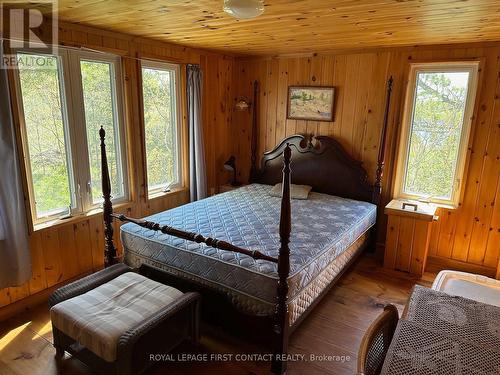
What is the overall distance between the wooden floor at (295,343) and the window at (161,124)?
1774mm

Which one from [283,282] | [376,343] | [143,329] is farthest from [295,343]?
[376,343]

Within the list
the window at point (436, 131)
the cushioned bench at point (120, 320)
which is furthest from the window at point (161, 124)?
the window at point (436, 131)

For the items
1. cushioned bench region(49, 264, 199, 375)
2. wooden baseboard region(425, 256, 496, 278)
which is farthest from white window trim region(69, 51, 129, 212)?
wooden baseboard region(425, 256, 496, 278)

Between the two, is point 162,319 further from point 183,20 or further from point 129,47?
point 129,47

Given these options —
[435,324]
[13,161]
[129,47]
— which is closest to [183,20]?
[129,47]

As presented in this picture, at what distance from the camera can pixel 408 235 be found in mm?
3574

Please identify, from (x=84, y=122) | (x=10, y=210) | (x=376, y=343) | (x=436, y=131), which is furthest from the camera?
(x=436, y=131)

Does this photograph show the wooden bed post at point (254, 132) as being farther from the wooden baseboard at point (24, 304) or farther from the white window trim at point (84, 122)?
the wooden baseboard at point (24, 304)

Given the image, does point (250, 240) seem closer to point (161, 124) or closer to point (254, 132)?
point (161, 124)

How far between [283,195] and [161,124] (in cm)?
245

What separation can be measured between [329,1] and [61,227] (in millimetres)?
2791

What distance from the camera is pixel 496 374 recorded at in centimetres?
123

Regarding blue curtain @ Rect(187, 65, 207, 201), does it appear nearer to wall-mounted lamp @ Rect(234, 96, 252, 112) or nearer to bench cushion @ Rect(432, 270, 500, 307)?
wall-mounted lamp @ Rect(234, 96, 252, 112)

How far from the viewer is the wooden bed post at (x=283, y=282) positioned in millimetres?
2047
